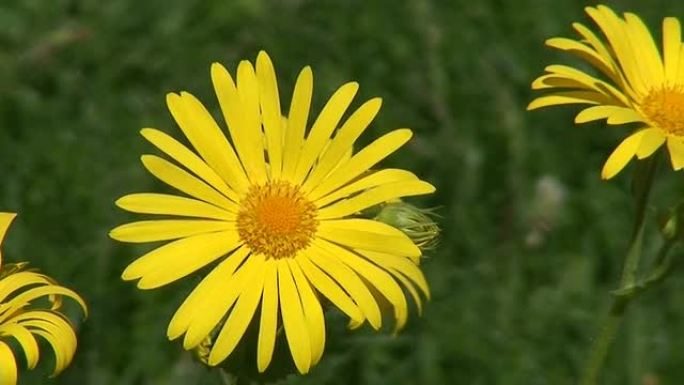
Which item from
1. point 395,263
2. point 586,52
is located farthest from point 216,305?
Answer: point 586,52

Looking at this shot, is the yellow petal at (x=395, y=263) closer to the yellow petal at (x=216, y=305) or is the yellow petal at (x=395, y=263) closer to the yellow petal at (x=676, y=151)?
the yellow petal at (x=216, y=305)

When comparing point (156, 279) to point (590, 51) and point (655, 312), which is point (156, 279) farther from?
point (655, 312)

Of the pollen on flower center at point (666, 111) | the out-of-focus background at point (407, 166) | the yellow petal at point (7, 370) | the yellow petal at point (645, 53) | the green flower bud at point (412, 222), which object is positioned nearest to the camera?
the yellow petal at point (7, 370)

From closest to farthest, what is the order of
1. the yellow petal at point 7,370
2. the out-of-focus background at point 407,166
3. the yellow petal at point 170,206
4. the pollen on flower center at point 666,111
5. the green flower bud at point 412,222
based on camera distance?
the yellow petal at point 7,370, the yellow petal at point 170,206, the green flower bud at point 412,222, the pollen on flower center at point 666,111, the out-of-focus background at point 407,166

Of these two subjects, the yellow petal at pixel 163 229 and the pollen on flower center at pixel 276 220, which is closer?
the yellow petal at pixel 163 229

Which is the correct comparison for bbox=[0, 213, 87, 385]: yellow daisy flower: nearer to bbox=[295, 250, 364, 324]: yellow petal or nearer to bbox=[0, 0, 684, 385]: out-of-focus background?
bbox=[295, 250, 364, 324]: yellow petal

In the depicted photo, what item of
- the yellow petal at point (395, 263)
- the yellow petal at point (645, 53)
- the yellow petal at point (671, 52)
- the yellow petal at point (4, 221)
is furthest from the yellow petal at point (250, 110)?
the yellow petal at point (671, 52)

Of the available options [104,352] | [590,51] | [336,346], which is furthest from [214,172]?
[104,352]
